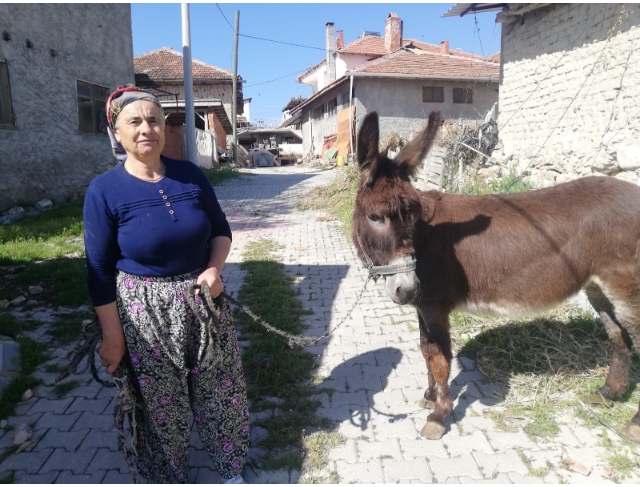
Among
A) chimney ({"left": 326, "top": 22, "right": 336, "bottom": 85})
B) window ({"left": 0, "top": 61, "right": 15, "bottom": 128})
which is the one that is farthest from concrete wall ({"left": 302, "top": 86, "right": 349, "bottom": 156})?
window ({"left": 0, "top": 61, "right": 15, "bottom": 128})

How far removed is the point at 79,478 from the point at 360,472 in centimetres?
171

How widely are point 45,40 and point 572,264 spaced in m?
12.4

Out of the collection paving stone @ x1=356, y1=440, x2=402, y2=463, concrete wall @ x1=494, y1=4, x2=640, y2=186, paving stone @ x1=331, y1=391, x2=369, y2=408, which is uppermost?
concrete wall @ x1=494, y1=4, x2=640, y2=186

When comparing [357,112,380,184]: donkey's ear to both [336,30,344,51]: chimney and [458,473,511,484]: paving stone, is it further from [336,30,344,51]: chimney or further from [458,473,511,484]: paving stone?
[336,30,344,51]: chimney

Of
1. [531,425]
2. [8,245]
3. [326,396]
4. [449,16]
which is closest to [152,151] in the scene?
[326,396]

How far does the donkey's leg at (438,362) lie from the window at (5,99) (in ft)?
34.3

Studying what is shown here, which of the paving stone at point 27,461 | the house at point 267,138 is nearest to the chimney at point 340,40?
the house at point 267,138

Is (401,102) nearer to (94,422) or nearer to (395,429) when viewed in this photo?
(395,429)

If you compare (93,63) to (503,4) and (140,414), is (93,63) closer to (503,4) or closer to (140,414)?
(503,4)

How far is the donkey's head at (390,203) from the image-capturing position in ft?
7.68

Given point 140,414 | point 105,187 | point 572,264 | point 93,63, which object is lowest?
point 140,414

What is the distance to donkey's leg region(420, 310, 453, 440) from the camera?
286 centimetres

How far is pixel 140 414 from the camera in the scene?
7.56 ft

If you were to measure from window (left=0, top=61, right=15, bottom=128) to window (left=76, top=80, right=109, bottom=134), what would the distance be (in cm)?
210
